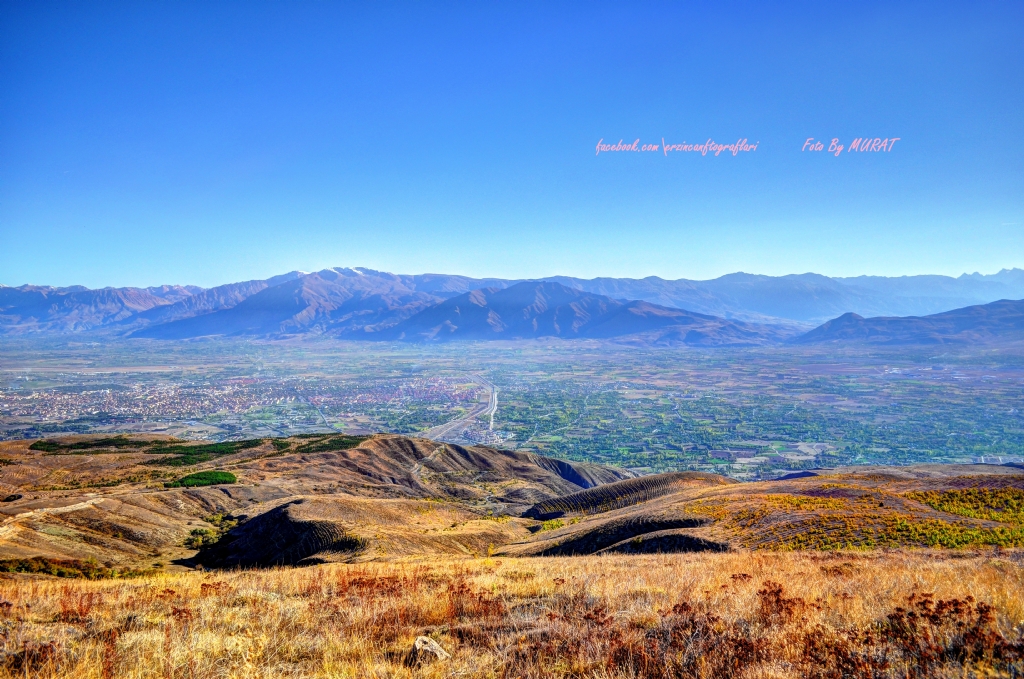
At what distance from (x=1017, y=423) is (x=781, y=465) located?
85.7 metres

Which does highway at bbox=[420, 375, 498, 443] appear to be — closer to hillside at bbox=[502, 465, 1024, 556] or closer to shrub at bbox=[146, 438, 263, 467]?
shrub at bbox=[146, 438, 263, 467]

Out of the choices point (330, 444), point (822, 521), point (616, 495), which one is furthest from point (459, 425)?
point (822, 521)

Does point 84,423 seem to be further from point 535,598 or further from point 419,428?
point 535,598

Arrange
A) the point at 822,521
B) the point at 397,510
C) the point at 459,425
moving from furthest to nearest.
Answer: the point at 459,425 → the point at 397,510 → the point at 822,521

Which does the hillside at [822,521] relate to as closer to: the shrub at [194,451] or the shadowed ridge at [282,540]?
the shadowed ridge at [282,540]

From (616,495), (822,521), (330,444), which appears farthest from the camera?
(330,444)

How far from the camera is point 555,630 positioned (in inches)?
263

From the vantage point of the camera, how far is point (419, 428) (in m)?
139

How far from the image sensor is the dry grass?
539cm

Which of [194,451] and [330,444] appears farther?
[330,444]

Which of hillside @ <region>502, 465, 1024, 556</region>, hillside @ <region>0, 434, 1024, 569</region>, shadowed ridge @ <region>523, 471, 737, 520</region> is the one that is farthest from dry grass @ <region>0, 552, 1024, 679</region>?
shadowed ridge @ <region>523, 471, 737, 520</region>

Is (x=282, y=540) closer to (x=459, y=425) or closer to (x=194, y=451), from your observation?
(x=194, y=451)

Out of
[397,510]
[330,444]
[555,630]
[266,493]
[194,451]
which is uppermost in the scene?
[555,630]

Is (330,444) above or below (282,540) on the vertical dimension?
below
